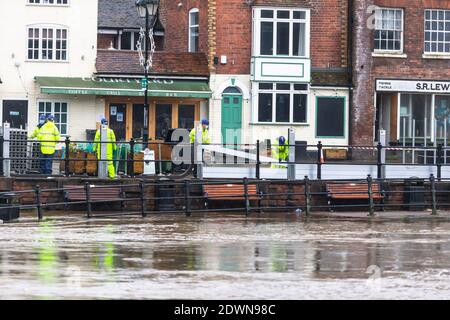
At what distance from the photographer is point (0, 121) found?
4731 cm

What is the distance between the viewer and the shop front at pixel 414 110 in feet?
161

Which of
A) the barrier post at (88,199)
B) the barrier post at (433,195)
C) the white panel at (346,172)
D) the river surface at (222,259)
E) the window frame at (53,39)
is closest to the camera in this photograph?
the river surface at (222,259)

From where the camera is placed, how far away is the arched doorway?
4807 cm

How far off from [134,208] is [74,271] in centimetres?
1460

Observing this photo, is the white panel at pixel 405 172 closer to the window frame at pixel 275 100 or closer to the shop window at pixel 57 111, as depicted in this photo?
the window frame at pixel 275 100

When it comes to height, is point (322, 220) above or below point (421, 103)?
below

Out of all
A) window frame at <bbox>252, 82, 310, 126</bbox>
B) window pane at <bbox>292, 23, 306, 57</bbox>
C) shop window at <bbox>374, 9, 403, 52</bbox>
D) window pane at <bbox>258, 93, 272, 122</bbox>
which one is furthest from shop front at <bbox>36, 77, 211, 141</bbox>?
shop window at <bbox>374, 9, 403, 52</bbox>

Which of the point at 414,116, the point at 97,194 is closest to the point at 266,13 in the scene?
the point at 414,116

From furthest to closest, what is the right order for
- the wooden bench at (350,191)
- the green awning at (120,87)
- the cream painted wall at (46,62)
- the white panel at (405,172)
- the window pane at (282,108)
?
the window pane at (282,108) < the cream painted wall at (46,62) < the green awning at (120,87) < the white panel at (405,172) < the wooden bench at (350,191)

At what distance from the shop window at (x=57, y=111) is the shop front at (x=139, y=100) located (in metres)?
0.89

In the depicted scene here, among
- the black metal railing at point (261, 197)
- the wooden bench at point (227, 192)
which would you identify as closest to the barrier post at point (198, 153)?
the black metal railing at point (261, 197)
